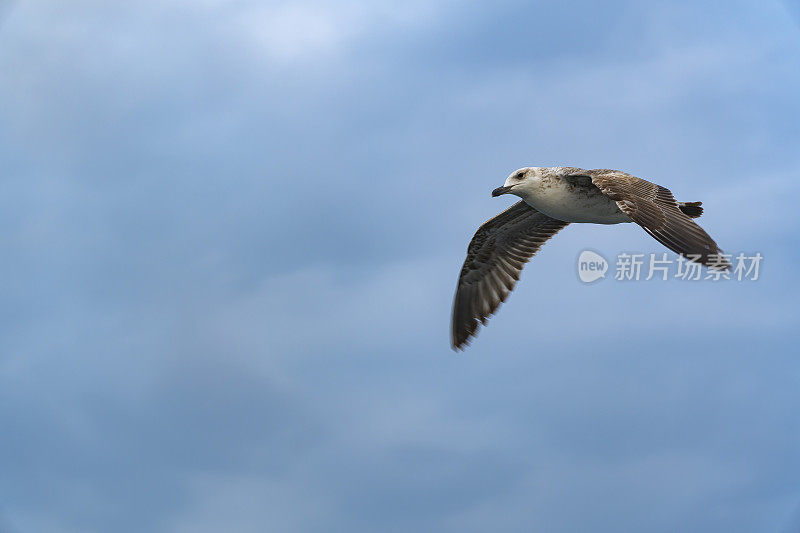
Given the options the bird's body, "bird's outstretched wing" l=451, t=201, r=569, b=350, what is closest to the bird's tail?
the bird's body

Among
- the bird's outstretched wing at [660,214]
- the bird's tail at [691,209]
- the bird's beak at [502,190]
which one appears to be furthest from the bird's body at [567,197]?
the bird's tail at [691,209]

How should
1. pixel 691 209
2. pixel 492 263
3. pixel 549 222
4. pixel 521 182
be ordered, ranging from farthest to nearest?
1. pixel 492 263
2. pixel 549 222
3. pixel 521 182
4. pixel 691 209

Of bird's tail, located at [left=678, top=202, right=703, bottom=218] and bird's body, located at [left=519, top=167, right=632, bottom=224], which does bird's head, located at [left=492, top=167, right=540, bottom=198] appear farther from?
bird's tail, located at [left=678, top=202, right=703, bottom=218]

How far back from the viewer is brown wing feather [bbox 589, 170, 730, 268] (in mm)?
14102

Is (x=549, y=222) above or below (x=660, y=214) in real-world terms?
above

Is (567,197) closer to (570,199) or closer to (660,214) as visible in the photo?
(570,199)

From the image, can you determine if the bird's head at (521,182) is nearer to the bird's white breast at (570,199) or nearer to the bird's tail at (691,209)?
the bird's white breast at (570,199)

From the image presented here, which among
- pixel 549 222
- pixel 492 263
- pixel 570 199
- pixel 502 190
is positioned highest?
pixel 549 222

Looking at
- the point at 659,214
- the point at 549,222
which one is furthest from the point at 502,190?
the point at 659,214

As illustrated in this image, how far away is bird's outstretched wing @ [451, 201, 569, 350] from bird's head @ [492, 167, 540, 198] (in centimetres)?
209

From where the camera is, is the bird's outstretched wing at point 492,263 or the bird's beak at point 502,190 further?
the bird's outstretched wing at point 492,263

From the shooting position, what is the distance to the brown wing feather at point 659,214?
14102 mm

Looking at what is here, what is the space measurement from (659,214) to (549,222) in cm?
514

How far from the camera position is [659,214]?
1529 cm
